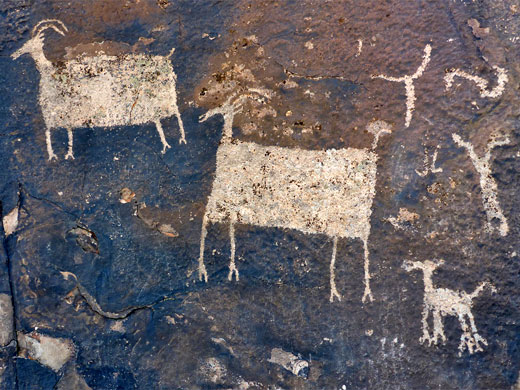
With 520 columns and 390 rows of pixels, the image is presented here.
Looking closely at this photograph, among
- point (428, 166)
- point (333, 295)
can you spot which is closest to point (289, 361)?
point (333, 295)

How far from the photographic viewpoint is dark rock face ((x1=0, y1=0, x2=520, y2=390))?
2.20 metres

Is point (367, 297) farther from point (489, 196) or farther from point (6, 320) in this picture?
point (6, 320)

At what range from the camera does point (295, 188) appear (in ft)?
7.32

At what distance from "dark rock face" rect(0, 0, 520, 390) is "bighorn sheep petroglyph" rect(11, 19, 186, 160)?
0.06ft

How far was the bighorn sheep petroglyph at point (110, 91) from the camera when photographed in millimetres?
2314

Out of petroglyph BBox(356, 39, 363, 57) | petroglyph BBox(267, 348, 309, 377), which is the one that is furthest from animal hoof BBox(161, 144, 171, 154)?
petroglyph BBox(267, 348, 309, 377)

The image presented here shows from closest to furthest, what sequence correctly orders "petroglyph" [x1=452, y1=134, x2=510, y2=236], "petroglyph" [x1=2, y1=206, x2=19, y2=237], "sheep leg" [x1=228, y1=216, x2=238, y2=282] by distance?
"petroglyph" [x1=452, y1=134, x2=510, y2=236]
"sheep leg" [x1=228, y1=216, x2=238, y2=282]
"petroglyph" [x1=2, y1=206, x2=19, y2=237]

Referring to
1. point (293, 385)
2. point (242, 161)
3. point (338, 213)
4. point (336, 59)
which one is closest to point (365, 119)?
point (336, 59)

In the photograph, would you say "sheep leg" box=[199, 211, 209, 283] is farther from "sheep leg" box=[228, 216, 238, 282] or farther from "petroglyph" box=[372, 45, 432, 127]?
"petroglyph" box=[372, 45, 432, 127]

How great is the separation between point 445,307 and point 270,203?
1.15 metres

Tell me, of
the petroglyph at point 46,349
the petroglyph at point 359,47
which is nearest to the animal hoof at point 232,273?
the petroglyph at point 46,349

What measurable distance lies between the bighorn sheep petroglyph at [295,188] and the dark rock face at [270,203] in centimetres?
1

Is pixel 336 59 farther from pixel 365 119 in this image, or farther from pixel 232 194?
Answer: pixel 232 194

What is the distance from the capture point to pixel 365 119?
2229 millimetres
